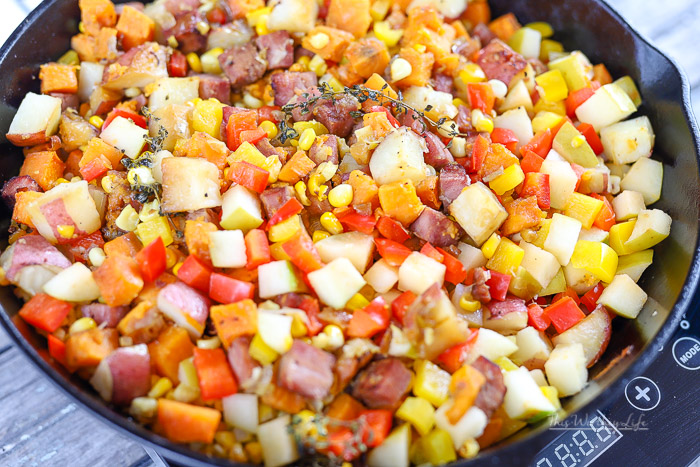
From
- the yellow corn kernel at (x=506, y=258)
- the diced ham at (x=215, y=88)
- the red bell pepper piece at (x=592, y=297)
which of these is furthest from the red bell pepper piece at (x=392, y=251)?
the diced ham at (x=215, y=88)

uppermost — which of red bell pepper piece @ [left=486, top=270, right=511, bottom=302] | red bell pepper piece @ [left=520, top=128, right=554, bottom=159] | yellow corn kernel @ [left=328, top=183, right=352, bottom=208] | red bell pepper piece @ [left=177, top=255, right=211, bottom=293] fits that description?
red bell pepper piece @ [left=520, top=128, right=554, bottom=159]

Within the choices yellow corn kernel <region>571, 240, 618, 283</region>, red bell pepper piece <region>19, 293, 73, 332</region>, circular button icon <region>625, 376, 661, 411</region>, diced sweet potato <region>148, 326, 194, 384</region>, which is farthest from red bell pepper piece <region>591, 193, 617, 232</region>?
red bell pepper piece <region>19, 293, 73, 332</region>

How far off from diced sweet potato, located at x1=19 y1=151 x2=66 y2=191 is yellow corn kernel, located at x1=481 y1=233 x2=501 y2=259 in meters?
1.97

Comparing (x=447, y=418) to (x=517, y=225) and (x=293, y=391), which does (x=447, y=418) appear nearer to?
(x=293, y=391)

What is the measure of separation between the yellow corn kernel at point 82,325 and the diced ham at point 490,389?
4.78 ft

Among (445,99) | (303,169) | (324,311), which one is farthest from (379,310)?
(445,99)

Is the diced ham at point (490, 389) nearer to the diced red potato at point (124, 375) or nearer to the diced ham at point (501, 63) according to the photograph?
the diced red potato at point (124, 375)

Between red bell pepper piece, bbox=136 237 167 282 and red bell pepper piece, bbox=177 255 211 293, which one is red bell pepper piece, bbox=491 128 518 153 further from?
red bell pepper piece, bbox=136 237 167 282

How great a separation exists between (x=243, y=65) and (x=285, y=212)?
1.01 metres

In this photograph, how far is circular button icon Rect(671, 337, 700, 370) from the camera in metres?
2.62

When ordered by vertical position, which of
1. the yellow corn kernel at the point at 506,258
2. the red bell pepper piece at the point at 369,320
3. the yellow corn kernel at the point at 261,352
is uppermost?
the yellow corn kernel at the point at 506,258

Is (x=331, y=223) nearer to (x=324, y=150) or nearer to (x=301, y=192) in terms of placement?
(x=301, y=192)

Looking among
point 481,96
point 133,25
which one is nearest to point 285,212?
point 481,96

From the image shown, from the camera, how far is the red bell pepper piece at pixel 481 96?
298 cm
